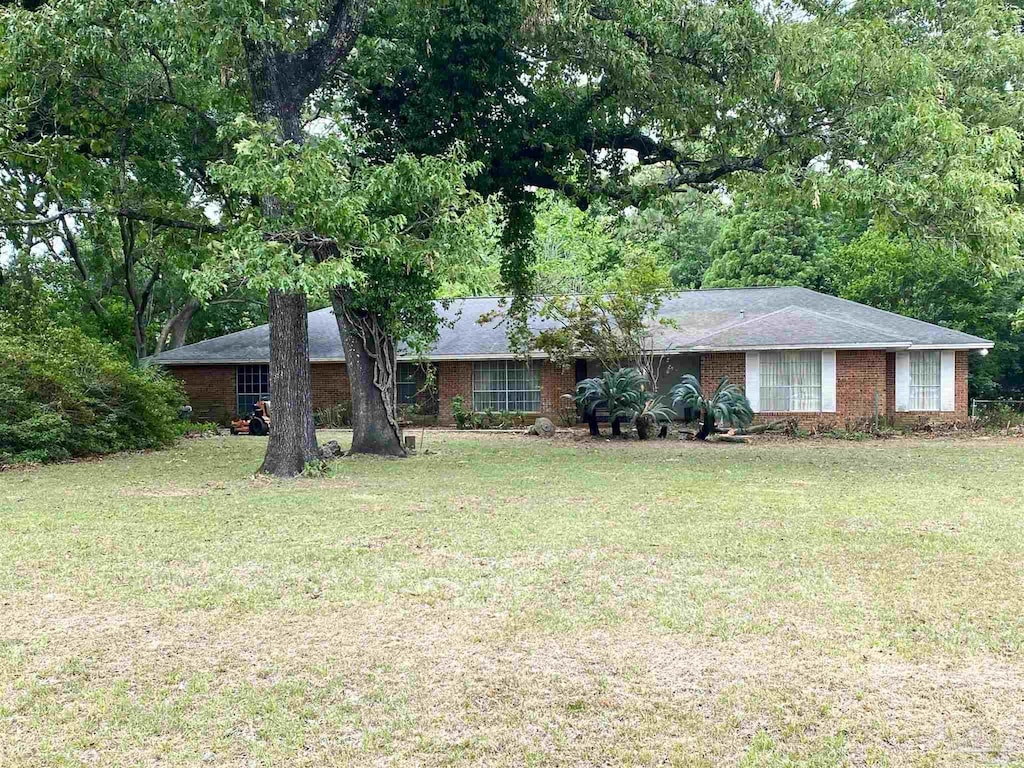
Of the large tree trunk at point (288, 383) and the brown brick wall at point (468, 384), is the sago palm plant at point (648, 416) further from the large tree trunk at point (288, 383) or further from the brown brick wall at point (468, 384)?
the large tree trunk at point (288, 383)

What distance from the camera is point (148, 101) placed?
13688 millimetres

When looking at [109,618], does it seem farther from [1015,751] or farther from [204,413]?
[204,413]

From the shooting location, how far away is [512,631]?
514 centimetres

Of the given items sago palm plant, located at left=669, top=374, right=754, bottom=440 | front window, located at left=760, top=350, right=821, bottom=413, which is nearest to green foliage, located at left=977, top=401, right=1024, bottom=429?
front window, located at left=760, top=350, right=821, bottom=413

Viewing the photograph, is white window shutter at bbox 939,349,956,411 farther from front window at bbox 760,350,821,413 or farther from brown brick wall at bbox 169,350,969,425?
front window at bbox 760,350,821,413

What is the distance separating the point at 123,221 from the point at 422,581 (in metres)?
18.4

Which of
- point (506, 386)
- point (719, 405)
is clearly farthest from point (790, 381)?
point (506, 386)

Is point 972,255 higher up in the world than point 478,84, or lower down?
lower down

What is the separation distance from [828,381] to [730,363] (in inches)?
93.8

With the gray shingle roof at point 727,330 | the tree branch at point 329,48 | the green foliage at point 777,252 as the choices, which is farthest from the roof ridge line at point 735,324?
the tree branch at point 329,48

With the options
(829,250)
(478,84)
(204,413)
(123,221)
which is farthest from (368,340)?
(829,250)

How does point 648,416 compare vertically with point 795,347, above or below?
below

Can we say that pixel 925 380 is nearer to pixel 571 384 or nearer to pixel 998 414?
pixel 998 414

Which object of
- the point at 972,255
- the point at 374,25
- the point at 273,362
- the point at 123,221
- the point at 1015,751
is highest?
the point at 374,25
